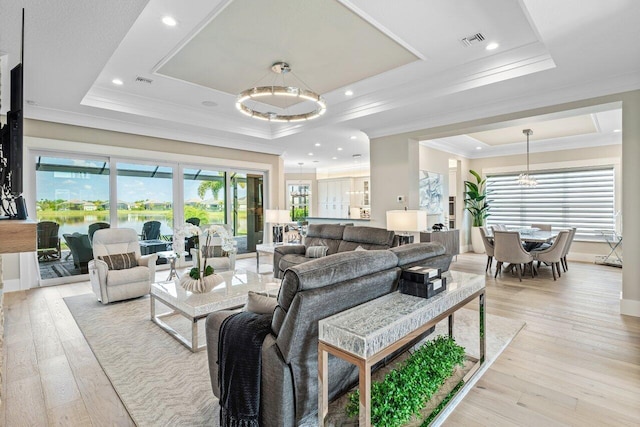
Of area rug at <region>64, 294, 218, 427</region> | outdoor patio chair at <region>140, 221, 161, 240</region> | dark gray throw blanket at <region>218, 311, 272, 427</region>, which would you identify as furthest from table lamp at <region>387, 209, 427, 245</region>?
outdoor patio chair at <region>140, 221, 161, 240</region>

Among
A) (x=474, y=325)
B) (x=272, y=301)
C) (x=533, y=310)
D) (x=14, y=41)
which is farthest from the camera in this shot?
(x=533, y=310)

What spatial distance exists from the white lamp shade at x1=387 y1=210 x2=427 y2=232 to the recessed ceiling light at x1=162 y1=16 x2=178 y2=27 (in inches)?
131

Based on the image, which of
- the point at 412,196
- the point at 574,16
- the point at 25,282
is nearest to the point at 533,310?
the point at 412,196

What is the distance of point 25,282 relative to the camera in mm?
5004

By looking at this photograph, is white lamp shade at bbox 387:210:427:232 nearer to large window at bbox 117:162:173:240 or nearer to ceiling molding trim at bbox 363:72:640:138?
ceiling molding trim at bbox 363:72:640:138

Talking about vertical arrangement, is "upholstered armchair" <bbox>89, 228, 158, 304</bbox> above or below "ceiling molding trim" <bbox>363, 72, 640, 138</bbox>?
below

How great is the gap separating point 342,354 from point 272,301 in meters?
0.66

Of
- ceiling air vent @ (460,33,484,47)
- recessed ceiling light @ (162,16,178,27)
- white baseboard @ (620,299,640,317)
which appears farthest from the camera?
white baseboard @ (620,299,640,317)

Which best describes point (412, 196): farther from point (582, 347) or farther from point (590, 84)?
point (582, 347)

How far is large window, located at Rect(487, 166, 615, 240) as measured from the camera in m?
7.27

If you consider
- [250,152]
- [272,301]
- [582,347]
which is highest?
[250,152]

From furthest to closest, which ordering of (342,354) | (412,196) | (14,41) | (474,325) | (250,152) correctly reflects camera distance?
(250,152) < (412,196) < (474,325) < (14,41) < (342,354)

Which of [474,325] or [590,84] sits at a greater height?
[590,84]

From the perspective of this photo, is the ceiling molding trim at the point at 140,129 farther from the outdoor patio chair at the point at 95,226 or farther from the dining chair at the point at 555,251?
the dining chair at the point at 555,251
